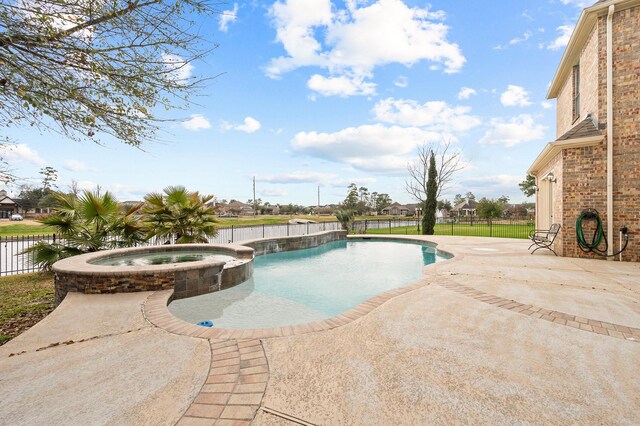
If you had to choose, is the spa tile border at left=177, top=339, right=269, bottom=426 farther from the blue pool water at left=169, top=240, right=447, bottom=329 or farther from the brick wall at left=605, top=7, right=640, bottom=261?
the brick wall at left=605, top=7, right=640, bottom=261

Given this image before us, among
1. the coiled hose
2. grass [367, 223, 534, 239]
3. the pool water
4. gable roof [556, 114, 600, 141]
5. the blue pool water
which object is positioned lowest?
the blue pool water

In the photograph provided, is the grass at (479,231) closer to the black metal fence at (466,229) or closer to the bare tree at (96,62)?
the black metal fence at (466,229)

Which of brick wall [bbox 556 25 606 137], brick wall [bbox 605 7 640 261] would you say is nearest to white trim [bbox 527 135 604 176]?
brick wall [bbox 605 7 640 261]

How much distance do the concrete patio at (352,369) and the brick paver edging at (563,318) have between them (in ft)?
0.10

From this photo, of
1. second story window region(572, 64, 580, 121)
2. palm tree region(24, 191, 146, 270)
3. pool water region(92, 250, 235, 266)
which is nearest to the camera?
pool water region(92, 250, 235, 266)

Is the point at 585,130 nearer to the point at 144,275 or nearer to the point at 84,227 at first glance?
the point at 144,275

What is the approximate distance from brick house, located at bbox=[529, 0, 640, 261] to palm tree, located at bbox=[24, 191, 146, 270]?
13.2 metres

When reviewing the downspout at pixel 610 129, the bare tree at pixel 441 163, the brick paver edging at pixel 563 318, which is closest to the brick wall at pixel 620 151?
the downspout at pixel 610 129

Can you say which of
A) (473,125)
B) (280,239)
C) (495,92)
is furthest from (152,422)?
(473,125)

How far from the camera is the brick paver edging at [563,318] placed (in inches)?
126

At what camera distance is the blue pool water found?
5.20m

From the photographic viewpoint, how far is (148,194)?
10.5m

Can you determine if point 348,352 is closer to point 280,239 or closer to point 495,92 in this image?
point 280,239

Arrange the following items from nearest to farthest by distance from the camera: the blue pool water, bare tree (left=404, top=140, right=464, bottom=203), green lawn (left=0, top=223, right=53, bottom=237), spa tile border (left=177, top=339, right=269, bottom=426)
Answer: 1. spa tile border (left=177, top=339, right=269, bottom=426)
2. the blue pool water
3. green lawn (left=0, top=223, right=53, bottom=237)
4. bare tree (left=404, top=140, right=464, bottom=203)
